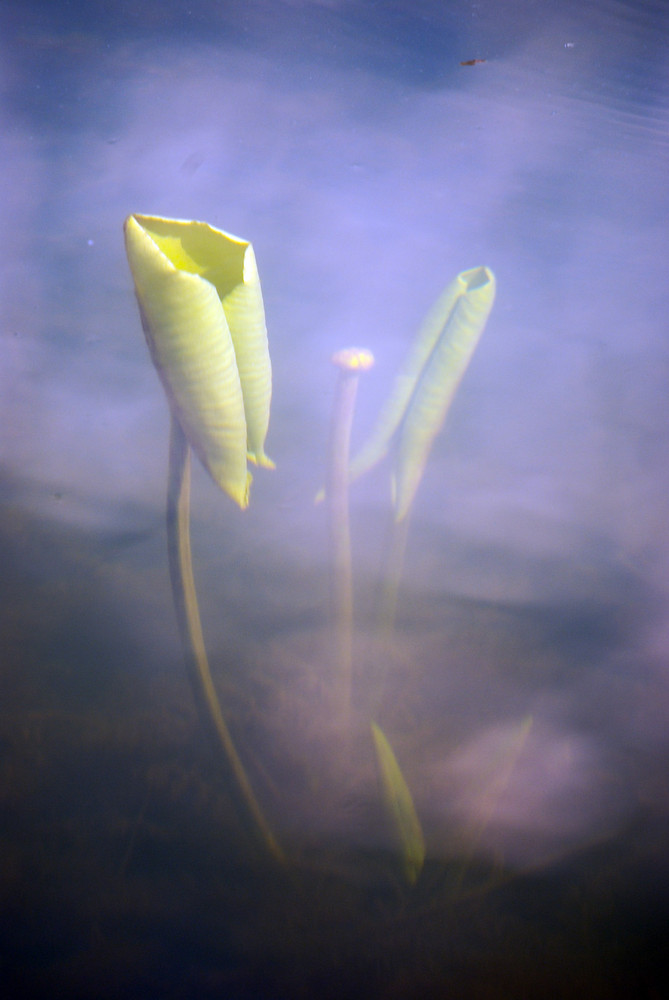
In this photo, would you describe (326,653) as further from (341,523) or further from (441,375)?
(441,375)

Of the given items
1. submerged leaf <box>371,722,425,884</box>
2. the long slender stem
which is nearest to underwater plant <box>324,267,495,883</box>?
submerged leaf <box>371,722,425,884</box>

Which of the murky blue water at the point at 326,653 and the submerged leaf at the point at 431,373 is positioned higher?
the submerged leaf at the point at 431,373

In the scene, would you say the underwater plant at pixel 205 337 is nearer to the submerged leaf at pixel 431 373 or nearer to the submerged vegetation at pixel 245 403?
the submerged vegetation at pixel 245 403

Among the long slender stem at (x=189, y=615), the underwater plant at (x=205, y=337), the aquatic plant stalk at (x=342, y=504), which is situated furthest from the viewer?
the aquatic plant stalk at (x=342, y=504)

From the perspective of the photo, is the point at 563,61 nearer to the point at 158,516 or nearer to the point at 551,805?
the point at 158,516

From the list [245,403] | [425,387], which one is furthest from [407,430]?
[245,403]

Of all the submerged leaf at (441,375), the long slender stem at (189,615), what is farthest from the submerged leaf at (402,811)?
the submerged leaf at (441,375)
